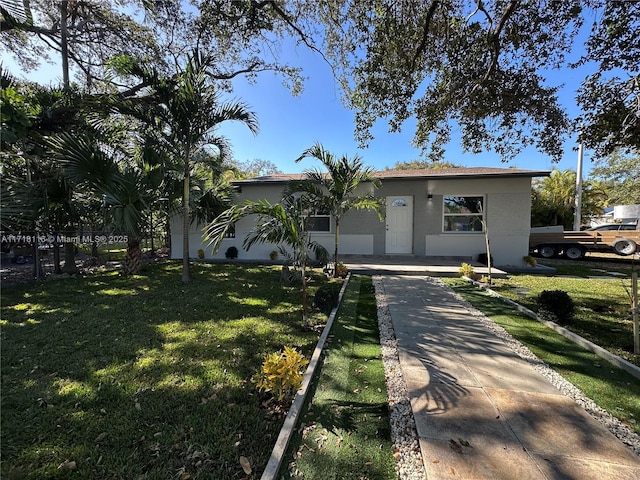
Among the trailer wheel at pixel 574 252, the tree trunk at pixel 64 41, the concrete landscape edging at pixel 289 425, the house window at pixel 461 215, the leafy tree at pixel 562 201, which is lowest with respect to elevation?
the concrete landscape edging at pixel 289 425

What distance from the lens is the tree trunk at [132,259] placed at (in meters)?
8.19

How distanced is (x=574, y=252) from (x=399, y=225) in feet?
28.2

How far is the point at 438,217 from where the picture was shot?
10.3 m

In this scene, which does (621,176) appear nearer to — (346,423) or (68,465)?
(346,423)

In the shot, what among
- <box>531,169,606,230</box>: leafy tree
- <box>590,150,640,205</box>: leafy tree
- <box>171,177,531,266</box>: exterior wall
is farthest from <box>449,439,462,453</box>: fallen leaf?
<box>590,150,640,205</box>: leafy tree

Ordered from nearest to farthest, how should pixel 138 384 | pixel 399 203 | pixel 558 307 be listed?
pixel 138 384
pixel 558 307
pixel 399 203

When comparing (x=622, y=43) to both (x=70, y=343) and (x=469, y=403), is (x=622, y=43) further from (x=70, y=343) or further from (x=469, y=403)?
(x=70, y=343)

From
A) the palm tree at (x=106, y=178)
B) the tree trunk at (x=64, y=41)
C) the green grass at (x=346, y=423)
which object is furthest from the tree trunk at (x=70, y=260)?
the green grass at (x=346, y=423)

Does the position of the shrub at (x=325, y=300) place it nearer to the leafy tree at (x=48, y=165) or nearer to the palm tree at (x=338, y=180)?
the palm tree at (x=338, y=180)

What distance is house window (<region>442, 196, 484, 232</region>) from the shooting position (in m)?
10.0

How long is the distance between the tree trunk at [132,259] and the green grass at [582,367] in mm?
9377

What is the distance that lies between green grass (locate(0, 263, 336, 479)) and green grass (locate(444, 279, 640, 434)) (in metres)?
2.97

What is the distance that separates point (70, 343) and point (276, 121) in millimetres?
10490

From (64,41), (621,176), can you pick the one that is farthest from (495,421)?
(621,176)
